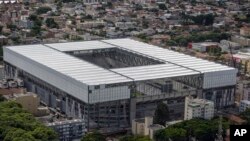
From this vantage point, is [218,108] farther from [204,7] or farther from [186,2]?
[186,2]

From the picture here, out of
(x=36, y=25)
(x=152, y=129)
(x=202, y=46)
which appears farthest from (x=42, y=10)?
(x=152, y=129)

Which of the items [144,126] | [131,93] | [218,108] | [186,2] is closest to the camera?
[144,126]

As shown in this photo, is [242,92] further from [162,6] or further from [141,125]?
[162,6]

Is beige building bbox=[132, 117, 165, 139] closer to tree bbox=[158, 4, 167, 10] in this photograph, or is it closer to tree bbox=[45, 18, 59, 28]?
tree bbox=[45, 18, 59, 28]

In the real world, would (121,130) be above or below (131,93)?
below

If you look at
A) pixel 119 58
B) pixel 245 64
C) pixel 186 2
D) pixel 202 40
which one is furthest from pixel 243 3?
pixel 119 58

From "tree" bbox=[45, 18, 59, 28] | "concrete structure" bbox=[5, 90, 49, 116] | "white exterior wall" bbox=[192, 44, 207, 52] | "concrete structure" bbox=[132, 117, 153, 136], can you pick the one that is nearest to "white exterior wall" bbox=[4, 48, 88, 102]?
"concrete structure" bbox=[5, 90, 49, 116]
